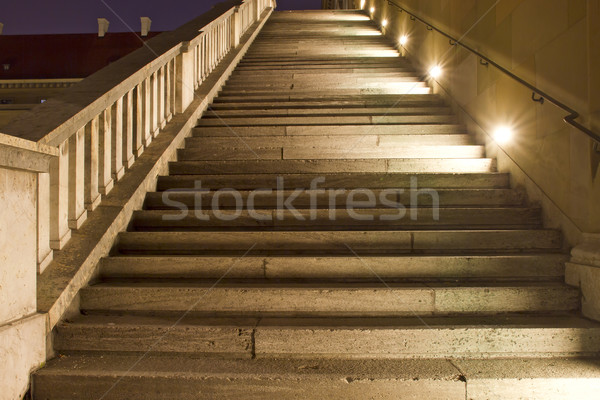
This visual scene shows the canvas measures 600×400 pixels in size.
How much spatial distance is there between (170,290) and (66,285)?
590mm

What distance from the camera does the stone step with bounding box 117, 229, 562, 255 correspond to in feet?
9.87

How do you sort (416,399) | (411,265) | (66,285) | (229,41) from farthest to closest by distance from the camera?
(229,41)
(411,265)
(66,285)
(416,399)

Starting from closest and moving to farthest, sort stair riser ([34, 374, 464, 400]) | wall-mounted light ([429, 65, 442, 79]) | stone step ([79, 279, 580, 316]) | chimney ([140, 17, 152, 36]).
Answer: stair riser ([34, 374, 464, 400]) < stone step ([79, 279, 580, 316]) < wall-mounted light ([429, 65, 442, 79]) < chimney ([140, 17, 152, 36])

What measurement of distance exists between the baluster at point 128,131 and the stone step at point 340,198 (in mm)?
355

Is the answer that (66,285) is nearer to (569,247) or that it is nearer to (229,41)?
(569,247)

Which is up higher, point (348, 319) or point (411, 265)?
point (411, 265)

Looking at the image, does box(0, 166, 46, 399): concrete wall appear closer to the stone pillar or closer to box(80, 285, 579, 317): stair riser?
the stone pillar

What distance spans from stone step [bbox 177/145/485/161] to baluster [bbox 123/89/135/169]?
0.81m

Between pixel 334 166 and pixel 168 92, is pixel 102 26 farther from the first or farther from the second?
pixel 334 166

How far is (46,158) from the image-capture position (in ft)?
7.28

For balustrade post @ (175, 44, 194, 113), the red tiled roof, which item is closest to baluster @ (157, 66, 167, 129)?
balustrade post @ (175, 44, 194, 113)

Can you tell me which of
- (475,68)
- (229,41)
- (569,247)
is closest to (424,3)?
(475,68)

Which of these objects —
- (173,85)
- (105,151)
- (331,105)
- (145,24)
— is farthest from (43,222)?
(145,24)

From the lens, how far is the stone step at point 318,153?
431cm
